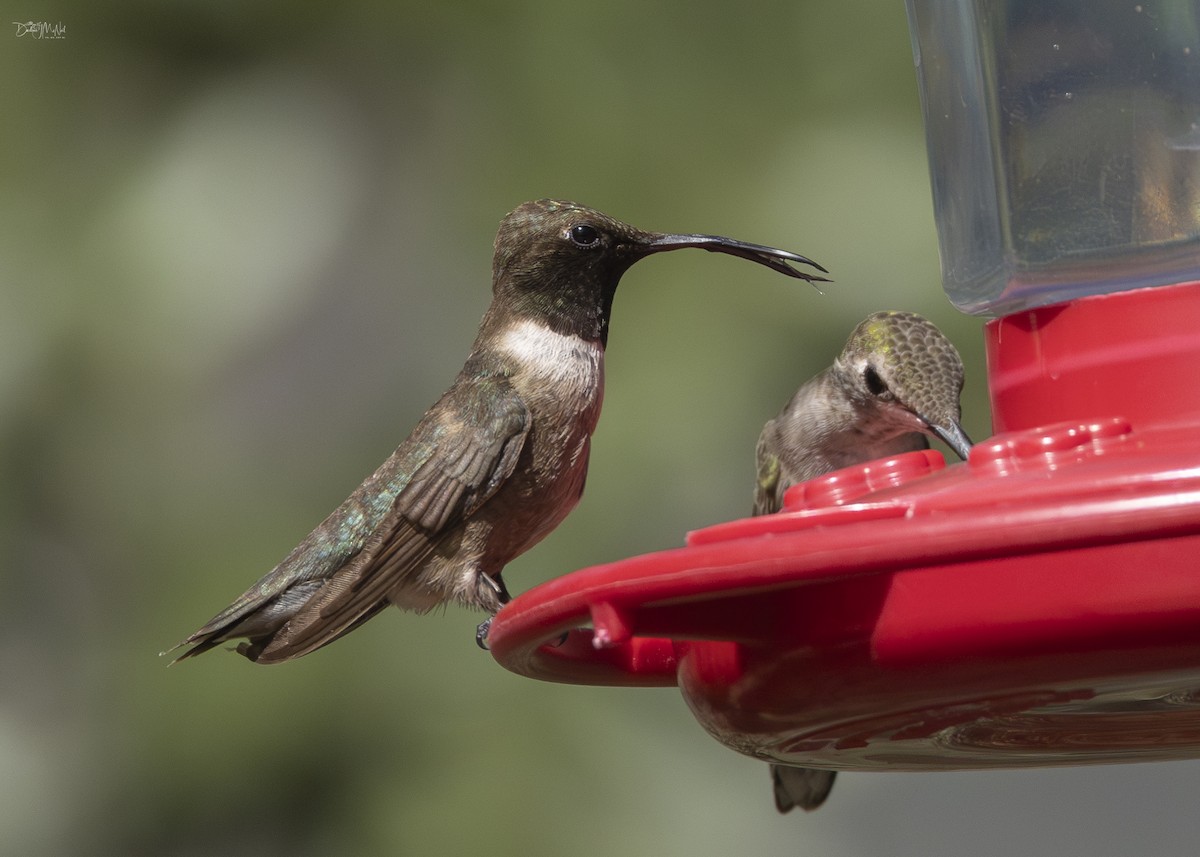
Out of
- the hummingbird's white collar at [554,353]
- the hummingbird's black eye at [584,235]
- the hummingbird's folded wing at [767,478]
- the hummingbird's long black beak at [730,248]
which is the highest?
the hummingbird's black eye at [584,235]

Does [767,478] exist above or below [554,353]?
below

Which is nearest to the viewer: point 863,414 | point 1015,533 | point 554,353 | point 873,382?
point 1015,533

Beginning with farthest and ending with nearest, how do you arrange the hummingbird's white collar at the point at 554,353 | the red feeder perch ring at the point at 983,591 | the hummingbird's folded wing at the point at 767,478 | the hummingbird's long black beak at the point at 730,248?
1. the hummingbird's folded wing at the point at 767,478
2. the hummingbird's white collar at the point at 554,353
3. the hummingbird's long black beak at the point at 730,248
4. the red feeder perch ring at the point at 983,591

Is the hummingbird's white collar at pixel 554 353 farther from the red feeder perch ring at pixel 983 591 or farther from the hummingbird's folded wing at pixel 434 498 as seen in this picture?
the red feeder perch ring at pixel 983 591

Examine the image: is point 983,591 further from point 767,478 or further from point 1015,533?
point 767,478

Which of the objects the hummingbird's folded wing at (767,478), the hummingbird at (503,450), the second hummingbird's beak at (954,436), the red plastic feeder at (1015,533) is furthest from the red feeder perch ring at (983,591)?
the hummingbird's folded wing at (767,478)

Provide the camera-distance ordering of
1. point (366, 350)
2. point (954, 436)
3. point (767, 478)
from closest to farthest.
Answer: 1. point (954, 436)
2. point (767, 478)
3. point (366, 350)

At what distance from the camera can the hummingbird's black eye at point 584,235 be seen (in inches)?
158

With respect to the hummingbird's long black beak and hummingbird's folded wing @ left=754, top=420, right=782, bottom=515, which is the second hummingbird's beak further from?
hummingbird's folded wing @ left=754, top=420, right=782, bottom=515

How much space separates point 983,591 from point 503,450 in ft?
7.47

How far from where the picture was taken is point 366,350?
6754 mm

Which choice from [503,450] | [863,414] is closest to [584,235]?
[503,450]

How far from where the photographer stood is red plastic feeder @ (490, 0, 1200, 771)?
173 cm

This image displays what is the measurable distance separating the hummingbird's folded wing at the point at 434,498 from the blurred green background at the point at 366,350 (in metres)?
1.81
